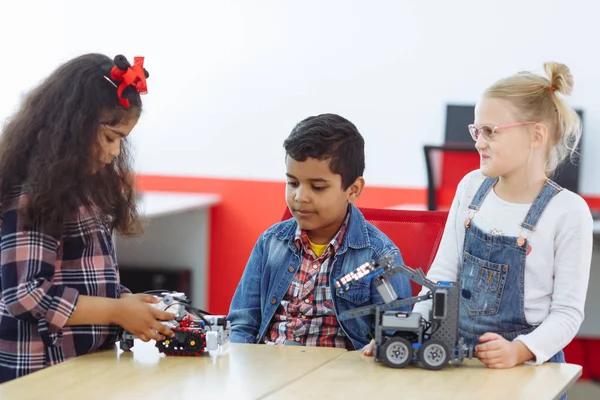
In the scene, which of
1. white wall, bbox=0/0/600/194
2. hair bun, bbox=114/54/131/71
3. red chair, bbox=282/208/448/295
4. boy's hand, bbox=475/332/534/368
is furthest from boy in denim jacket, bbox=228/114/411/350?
white wall, bbox=0/0/600/194

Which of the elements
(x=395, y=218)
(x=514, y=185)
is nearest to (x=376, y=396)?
(x=514, y=185)

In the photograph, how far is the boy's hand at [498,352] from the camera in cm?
179

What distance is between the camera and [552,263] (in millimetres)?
1959

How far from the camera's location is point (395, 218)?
2365 millimetres

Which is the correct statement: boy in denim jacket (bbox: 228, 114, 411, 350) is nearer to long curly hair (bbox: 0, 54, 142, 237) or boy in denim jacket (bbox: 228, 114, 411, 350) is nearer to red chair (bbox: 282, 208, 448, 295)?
red chair (bbox: 282, 208, 448, 295)

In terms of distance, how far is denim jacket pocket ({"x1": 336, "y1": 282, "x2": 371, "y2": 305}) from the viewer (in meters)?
2.14

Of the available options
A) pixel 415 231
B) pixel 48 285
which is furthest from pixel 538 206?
pixel 48 285

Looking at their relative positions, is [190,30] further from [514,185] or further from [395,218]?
[514,185]

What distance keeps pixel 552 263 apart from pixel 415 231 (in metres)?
0.44

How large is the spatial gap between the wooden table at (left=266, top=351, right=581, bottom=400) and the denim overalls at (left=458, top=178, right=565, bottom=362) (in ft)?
0.63

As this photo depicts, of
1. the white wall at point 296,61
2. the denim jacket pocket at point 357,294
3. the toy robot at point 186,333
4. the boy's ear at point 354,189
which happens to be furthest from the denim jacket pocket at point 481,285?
the white wall at point 296,61

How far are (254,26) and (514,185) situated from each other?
2789 millimetres

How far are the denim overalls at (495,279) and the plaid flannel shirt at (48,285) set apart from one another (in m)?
0.73

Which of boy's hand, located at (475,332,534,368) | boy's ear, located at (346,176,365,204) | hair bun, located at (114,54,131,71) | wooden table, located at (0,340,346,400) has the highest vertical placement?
hair bun, located at (114,54,131,71)
